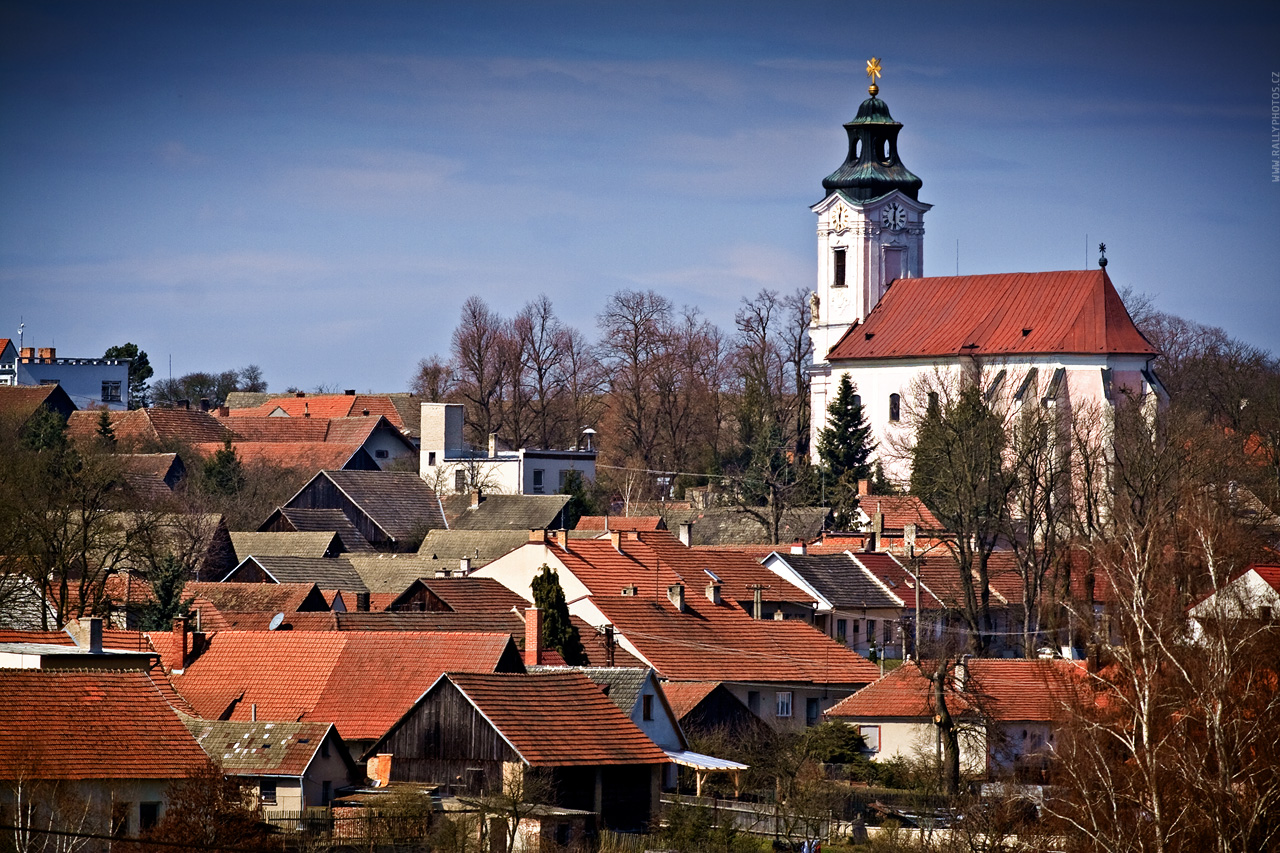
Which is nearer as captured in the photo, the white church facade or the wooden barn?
the wooden barn

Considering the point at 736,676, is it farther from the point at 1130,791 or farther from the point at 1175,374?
the point at 1175,374

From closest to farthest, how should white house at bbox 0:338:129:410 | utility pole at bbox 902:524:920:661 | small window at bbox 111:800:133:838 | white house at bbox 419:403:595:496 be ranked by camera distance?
small window at bbox 111:800:133:838 < utility pole at bbox 902:524:920:661 < white house at bbox 419:403:595:496 < white house at bbox 0:338:129:410

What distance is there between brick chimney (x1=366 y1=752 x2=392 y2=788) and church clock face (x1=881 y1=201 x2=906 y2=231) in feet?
205

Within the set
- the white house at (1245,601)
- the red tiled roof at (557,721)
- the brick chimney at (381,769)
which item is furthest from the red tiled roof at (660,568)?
the brick chimney at (381,769)

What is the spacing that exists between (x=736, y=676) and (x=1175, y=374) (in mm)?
61642

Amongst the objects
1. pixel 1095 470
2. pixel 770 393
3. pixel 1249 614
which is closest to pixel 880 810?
pixel 1249 614

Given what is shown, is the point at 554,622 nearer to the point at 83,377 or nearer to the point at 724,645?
the point at 724,645

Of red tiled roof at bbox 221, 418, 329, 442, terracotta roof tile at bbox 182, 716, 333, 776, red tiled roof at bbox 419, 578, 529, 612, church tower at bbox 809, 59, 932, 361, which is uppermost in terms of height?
church tower at bbox 809, 59, 932, 361

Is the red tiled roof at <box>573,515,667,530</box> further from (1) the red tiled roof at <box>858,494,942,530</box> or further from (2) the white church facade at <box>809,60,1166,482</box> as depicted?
(2) the white church facade at <box>809,60,1166,482</box>

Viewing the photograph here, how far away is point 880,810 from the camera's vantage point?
32281mm

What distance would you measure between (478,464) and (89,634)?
44.5 meters

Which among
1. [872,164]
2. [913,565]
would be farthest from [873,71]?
[913,565]

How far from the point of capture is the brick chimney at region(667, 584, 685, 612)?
43.3 m

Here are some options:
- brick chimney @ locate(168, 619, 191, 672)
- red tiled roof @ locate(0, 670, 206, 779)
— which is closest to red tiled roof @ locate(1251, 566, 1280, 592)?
brick chimney @ locate(168, 619, 191, 672)
